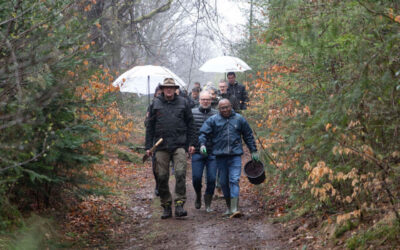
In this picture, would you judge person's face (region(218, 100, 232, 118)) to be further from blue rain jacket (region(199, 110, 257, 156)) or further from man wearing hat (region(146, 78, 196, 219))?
man wearing hat (region(146, 78, 196, 219))

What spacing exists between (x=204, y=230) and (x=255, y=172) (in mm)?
1505

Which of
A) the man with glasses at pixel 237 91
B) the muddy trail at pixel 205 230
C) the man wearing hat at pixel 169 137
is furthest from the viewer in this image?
the man with glasses at pixel 237 91

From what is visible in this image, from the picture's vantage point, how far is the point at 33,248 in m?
Answer: 4.44

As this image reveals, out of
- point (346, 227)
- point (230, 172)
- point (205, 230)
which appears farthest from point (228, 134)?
point (346, 227)

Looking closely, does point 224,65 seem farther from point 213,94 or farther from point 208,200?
point 208,200

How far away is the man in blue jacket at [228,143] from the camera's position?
8.57 meters

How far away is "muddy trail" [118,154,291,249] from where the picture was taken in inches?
269

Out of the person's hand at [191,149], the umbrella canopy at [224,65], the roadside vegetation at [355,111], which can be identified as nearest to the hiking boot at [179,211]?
the person's hand at [191,149]

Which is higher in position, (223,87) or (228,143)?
(223,87)

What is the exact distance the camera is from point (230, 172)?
866cm

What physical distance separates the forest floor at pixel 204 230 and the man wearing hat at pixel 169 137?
518 mm

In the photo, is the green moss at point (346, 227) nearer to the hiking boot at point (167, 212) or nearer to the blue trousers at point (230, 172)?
the blue trousers at point (230, 172)

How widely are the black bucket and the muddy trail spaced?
0.69 metres

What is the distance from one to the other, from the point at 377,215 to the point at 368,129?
1.20m
